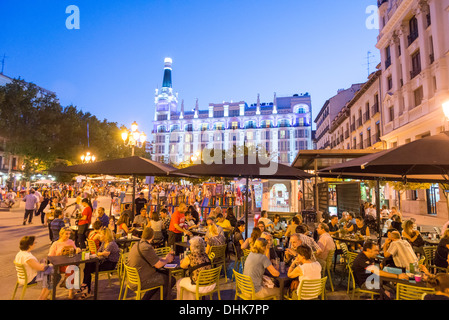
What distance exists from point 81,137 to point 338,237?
39579mm

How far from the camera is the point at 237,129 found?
77000 millimetres

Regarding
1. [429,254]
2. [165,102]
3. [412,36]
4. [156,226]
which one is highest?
[165,102]

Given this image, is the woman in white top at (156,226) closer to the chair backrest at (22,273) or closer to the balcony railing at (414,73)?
the chair backrest at (22,273)

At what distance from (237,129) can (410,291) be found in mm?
73893

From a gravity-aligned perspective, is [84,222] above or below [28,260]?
above

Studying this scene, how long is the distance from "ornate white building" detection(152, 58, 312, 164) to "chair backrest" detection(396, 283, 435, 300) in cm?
6615

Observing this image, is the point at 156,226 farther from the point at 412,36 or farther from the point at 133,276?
the point at 412,36

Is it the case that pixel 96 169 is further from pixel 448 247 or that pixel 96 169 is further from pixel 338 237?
pixel 448 247

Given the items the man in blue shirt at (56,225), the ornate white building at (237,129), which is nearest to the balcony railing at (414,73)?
the man in blue shirt at (56,225)

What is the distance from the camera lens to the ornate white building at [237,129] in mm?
73312

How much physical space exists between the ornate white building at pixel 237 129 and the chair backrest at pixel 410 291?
217 ft

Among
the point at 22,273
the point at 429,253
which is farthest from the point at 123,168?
the point at 429,253
